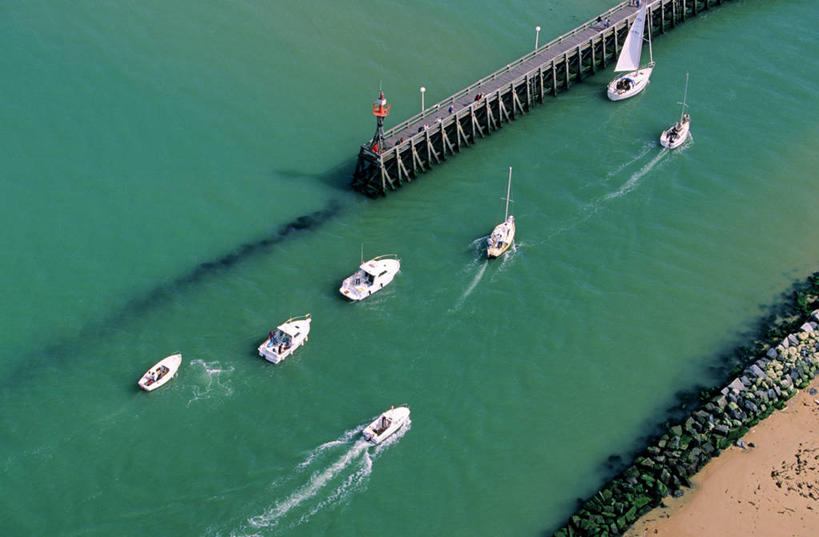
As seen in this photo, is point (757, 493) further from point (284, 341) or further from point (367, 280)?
point (284, 341)

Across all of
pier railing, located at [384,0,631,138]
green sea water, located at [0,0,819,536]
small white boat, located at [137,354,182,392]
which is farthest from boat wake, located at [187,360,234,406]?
pier railing, located at [384,0,631,138]

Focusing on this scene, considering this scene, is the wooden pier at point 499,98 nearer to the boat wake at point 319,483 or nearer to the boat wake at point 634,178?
the boat wake at point 634,178

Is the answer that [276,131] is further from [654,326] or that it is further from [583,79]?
[654,326]

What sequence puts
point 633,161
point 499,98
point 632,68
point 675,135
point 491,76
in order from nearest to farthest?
point 633,161, point 675,135, point 499,98, point 491,76, point 632,68

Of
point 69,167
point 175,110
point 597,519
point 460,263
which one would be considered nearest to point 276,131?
point 175,110

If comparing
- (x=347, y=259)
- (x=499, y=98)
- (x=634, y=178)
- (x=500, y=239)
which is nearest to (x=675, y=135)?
(x=634, y=178)

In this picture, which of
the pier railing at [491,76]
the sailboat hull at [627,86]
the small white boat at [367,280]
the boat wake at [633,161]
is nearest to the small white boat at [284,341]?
the small white boat at [367,280]
